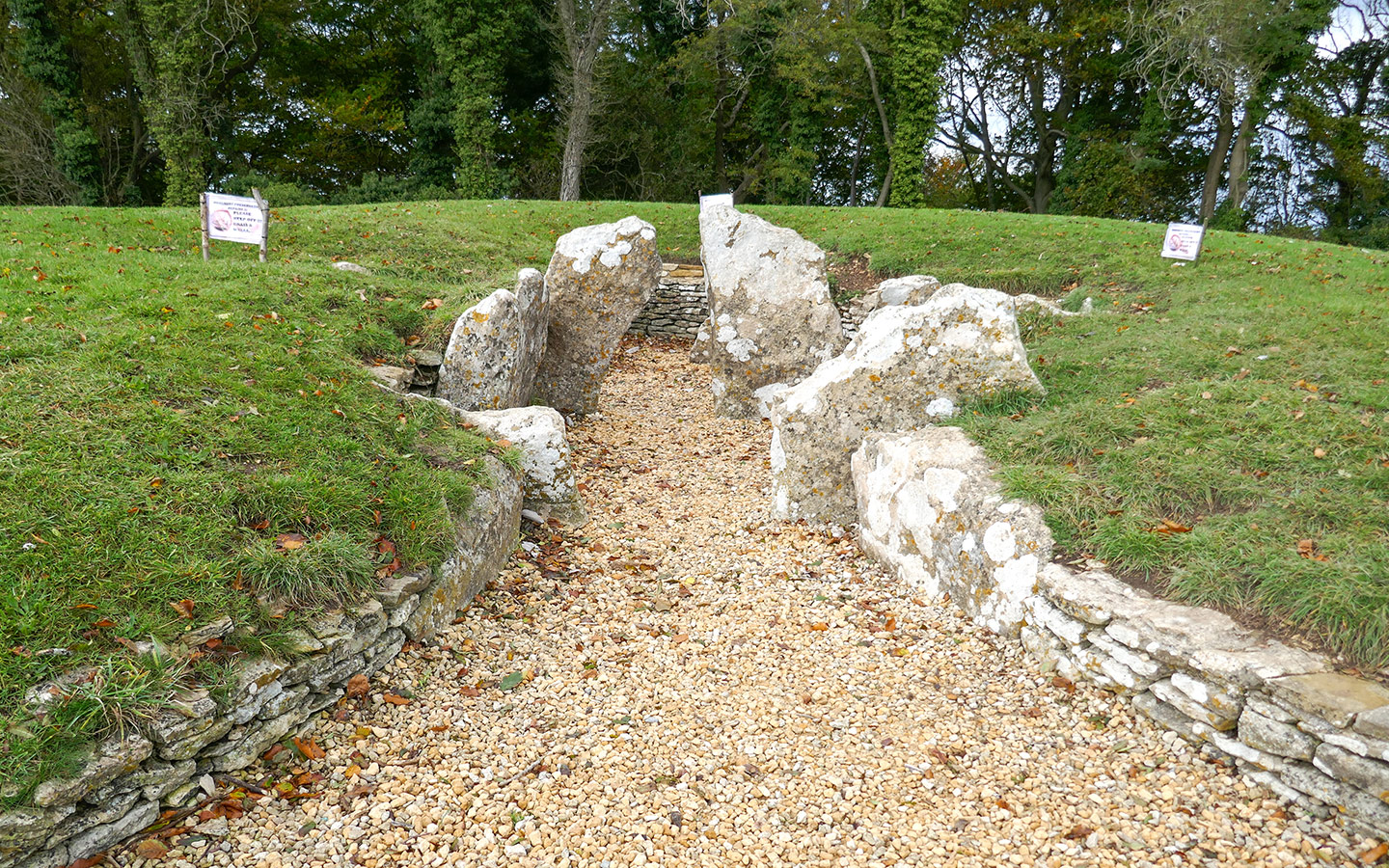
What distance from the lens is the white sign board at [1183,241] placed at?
1061cm

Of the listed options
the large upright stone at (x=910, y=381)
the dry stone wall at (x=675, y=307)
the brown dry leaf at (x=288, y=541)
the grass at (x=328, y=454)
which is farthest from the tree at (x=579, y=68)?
the brown dry leaf at (x=288, y=541)

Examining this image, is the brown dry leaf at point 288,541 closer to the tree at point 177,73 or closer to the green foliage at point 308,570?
the green foliage at point 308,570

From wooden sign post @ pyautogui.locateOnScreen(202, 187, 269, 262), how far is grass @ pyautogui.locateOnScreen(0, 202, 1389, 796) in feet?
1.11

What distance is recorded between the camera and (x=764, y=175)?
27.0 metres

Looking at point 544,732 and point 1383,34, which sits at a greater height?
point 1383,34

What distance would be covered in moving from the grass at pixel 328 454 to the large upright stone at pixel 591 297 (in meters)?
1.10

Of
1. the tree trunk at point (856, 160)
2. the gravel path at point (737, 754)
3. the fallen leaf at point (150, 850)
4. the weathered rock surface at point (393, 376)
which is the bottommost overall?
the fallen leaf at point (150, 850)

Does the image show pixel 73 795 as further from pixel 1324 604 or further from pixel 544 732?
pixel 1324 604

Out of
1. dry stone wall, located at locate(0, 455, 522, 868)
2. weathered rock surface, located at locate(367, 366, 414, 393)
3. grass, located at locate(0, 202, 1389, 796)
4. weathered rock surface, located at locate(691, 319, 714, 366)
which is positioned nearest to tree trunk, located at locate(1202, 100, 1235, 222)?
grass, located at locate(0, 202, 1389, 796)

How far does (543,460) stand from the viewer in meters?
6.38

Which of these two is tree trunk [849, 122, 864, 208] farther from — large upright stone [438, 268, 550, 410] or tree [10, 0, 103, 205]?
tree [10, 0, 103, 205]

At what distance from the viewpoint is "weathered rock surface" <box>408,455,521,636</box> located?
14.9 feet

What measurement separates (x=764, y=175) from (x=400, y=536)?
25188mm

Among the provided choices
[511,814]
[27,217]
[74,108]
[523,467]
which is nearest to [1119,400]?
[523,467]
